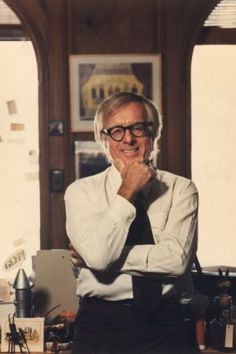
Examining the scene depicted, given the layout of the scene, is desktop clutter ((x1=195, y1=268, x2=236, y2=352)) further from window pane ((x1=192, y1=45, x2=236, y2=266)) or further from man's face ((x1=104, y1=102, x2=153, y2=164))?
man's face ((x1=104, y1=102, x2=153, y2=164))

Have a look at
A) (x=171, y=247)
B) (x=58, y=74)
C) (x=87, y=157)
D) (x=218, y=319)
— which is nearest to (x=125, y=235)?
(x=171, y=247)

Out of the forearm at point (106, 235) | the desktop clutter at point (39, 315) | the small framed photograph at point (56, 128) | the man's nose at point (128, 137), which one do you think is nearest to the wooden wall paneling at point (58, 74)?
the small framed photograph at point (56, 128)

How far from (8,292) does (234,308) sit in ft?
2.34

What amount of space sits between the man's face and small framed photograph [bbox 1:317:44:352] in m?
0.57

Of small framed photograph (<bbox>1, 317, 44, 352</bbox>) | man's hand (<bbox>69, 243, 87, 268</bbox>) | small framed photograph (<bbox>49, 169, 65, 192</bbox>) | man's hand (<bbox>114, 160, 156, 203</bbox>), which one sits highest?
man's hand (<bbox>114, 160, 156, 203</bbox>)

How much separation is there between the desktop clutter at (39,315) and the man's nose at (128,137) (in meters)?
0.47

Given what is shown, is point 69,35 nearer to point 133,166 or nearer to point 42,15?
point 42,15

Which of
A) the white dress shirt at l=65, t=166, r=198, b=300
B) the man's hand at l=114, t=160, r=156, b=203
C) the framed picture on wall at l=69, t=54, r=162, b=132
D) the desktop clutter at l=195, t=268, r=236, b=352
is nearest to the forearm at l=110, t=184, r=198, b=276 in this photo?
the white dress shirt at l=65, t=166, r=198, b=300

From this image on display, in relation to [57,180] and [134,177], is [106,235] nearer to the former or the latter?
[134,177]

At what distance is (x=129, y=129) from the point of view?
5.27ft

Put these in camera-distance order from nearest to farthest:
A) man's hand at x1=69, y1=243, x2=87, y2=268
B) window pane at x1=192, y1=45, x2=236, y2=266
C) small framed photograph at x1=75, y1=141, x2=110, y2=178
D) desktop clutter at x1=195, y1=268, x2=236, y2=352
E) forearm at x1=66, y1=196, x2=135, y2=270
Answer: forearm at x1=66, y1=196, x2=135, y2=270 → man's hand at x1=69, y1=243, x2=87, y2=268 → desktop clutter at x1=195, y1=268, x2=236, y2=352 → window pane at x1=192, y1=45, x2=236, y2=266 → small framed photograph at x1=75, y1=141, x2=110, y2=178

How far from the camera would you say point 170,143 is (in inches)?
81.5

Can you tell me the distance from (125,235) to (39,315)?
0.55 m

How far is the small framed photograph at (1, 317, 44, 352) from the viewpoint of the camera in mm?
1816
